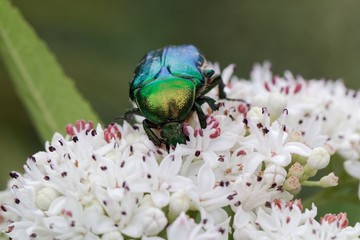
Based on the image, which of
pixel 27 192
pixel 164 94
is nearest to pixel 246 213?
pixel 164 94

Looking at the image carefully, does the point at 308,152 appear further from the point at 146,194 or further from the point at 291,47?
the point at 291,47

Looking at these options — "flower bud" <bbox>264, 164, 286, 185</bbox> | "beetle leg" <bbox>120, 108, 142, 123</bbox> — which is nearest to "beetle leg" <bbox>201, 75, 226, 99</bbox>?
"beetle leg" <bbox>120, 108, 142, 123</bbox>

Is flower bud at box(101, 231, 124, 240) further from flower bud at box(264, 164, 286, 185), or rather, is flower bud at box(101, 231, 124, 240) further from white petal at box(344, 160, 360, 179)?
white petal at box(344, 160, 360, 179)

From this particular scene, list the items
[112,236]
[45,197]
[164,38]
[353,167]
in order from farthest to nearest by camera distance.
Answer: [164,38] → [353,167] → [45,197] → [112,236]

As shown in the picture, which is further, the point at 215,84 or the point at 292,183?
the point at 215,84

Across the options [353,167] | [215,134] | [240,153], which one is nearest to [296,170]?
[240,153]

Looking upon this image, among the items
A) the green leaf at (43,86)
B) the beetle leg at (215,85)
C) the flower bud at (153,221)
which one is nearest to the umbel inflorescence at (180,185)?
the flower bud at (153,221)

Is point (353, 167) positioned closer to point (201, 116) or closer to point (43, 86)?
point (201, 116)
